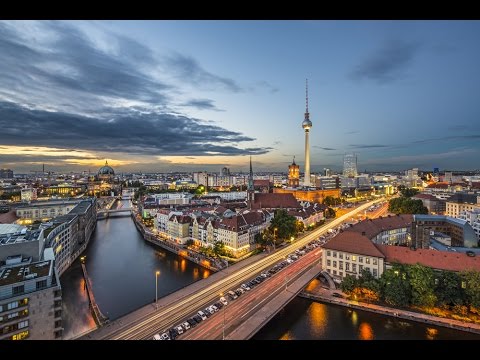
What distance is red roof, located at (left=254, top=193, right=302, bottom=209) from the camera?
1345 inches

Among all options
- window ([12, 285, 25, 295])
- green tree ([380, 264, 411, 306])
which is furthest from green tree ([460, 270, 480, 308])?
window ([12, 285, 25, 295])

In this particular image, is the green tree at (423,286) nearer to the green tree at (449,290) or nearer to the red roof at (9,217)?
the green tree at (449,290)

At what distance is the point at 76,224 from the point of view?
74.0 ft

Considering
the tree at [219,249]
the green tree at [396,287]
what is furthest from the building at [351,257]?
the tree at [219,249]

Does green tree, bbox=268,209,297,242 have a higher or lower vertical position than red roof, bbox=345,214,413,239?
lower

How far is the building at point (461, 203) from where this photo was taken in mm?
29170

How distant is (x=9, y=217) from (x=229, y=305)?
2683 centimetres

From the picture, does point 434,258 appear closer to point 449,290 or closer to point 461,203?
point 449,290

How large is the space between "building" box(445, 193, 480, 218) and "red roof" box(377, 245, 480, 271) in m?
20.2

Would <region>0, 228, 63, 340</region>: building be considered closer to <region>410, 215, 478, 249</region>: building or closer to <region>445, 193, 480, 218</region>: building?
<region>410, 215, 478, 249</region>: building

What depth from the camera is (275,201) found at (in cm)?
3519

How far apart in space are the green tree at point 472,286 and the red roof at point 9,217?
3377 cm
